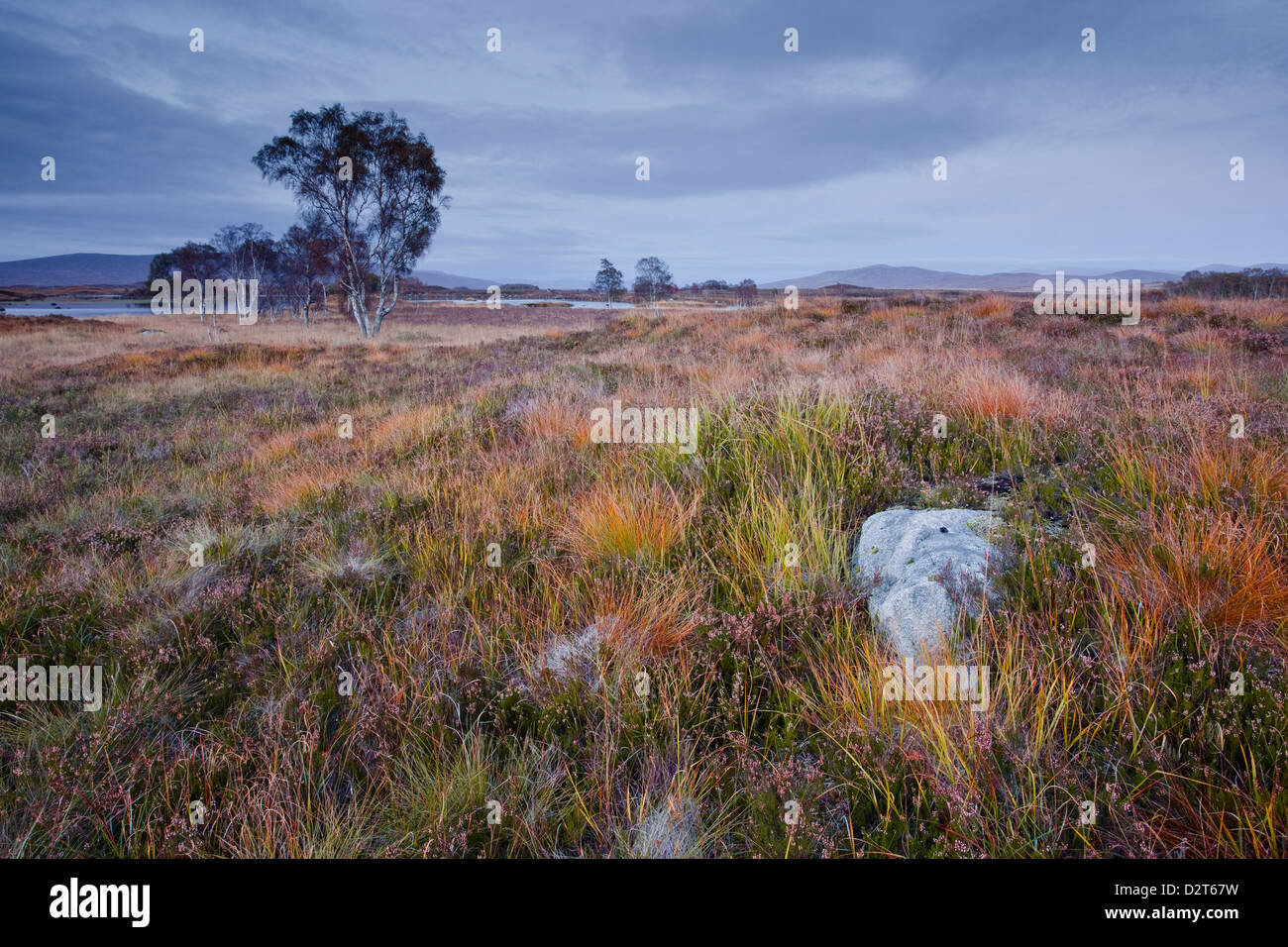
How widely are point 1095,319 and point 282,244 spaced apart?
2467 inches

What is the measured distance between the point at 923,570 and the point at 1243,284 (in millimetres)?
44602

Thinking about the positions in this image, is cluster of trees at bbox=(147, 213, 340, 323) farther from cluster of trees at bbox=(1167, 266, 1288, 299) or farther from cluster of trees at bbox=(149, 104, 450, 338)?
cluster of trees at bbox=(1167, 266, 1288, 299)

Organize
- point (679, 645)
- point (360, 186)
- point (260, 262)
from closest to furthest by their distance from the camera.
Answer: point (679, 645)
point (360, 186)
point (260, 262)

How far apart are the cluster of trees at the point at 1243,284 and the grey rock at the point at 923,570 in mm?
37888

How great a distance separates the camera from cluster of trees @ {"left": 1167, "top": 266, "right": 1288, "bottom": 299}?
1201 inches

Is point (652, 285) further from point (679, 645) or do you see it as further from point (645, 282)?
point (679, 645)

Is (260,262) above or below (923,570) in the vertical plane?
above

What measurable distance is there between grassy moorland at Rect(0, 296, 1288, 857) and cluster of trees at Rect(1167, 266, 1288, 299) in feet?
119

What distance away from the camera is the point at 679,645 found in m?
2.65

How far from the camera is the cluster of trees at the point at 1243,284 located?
100 feet

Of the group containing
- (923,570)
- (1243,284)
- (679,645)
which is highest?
(1243,284)

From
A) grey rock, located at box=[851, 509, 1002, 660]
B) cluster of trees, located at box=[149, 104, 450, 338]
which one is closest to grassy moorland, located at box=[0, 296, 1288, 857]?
grey rock, located at box=[851, 509, 1002, 660]

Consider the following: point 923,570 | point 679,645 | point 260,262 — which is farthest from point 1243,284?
point 260,262
